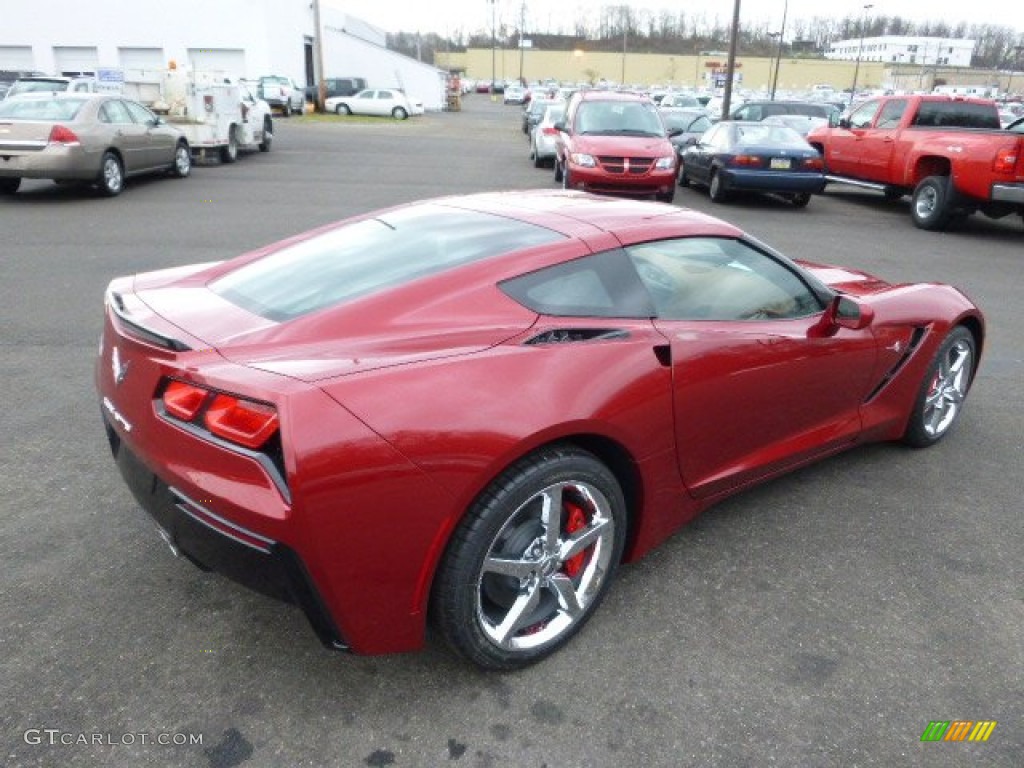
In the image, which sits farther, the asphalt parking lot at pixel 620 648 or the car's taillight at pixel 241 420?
the asphalt parking lot at pixel 620 648

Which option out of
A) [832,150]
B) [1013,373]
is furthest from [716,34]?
[1013,373]

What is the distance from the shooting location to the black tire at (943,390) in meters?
4.04

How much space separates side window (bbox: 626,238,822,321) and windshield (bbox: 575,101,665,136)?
10547mm

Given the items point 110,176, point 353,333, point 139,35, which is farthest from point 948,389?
point 139,35

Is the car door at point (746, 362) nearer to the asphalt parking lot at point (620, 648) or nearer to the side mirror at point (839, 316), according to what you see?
the side mirror at point (839, 316)

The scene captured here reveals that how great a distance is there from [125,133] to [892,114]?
12361 mm

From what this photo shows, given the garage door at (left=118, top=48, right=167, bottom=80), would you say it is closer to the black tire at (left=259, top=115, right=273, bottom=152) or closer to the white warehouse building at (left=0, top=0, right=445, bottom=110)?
the white warehouse building at (left=0, top=0, right=445, bottom=110)

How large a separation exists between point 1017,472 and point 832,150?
12.0 metres

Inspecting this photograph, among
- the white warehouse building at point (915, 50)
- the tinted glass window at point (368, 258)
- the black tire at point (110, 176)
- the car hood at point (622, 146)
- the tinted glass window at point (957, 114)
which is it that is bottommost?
the black tire at point (110, 176)

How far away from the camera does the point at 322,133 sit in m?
28.0

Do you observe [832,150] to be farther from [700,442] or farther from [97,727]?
[97,727]

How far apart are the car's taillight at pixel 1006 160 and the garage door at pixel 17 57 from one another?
44225 mm

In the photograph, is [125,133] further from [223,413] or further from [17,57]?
[17,57]

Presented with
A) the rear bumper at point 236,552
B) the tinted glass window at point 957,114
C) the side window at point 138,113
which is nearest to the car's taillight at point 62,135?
the side window at point 138,113
